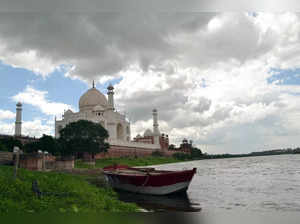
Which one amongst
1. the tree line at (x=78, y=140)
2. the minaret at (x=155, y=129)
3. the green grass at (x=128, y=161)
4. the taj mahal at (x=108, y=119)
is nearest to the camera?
the tree line at (x=78, y=140)

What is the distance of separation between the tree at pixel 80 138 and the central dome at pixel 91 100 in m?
26.9

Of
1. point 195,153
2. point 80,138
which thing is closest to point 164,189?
point 80,138

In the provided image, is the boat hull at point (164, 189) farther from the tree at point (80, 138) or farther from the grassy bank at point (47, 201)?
the tree at point (80, 138)

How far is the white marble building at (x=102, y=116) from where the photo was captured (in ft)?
226

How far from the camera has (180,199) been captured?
1495 cm

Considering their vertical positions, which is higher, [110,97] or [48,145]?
[110,97]

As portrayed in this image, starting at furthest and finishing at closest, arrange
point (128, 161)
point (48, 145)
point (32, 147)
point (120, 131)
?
point (120, 131)
point (128, 161)
point (32, 147)
point (48, 145)

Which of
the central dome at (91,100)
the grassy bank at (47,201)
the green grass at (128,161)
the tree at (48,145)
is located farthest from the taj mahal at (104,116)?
the grassy bank at (47,201)

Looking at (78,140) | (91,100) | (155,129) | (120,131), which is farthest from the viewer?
(155,129)

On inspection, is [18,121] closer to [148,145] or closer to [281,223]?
[148,145]

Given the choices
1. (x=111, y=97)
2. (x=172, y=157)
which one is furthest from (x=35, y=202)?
(x=172, y=157)

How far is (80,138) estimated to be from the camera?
44719 mm

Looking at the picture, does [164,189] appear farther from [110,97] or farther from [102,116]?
[110,97]

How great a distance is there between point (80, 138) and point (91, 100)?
2938cm
